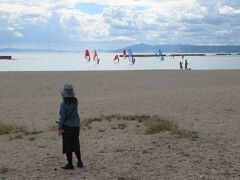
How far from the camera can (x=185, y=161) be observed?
686 cm

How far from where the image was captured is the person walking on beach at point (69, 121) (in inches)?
246

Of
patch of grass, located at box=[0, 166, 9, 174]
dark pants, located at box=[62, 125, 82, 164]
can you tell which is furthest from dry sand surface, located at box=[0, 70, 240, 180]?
dark pants, located at box=[62, 125, 82, 164]

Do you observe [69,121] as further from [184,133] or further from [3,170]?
[184,133]

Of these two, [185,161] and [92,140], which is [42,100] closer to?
[92,140]

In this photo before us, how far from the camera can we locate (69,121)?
6.33 metres

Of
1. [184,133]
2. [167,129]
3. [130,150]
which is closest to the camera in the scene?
[130,150]

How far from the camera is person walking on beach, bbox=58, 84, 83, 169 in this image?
6244 millimetres

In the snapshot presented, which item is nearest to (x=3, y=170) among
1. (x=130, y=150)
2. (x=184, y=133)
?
(x=130, y=150)

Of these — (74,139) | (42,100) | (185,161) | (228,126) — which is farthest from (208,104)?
(74,139)

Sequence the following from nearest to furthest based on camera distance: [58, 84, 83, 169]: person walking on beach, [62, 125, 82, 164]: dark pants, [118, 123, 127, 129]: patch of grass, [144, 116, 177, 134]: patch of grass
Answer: [58, 84, 83, 169]: person walking on beach, [62, 125, 82, 164]: dark pants, [144, 116, 177, 134]: patch of grass, [118, 123, 127, 129]: patch of grass

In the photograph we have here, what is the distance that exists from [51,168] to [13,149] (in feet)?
5.30

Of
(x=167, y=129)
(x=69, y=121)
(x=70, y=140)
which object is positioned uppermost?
(x=69, y=121)

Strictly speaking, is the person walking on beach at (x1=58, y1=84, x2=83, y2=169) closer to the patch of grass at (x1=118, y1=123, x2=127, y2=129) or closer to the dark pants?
the dark pants

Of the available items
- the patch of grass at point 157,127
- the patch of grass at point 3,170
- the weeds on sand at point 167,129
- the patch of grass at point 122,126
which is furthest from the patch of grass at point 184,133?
the patch of grass at point 3,170
